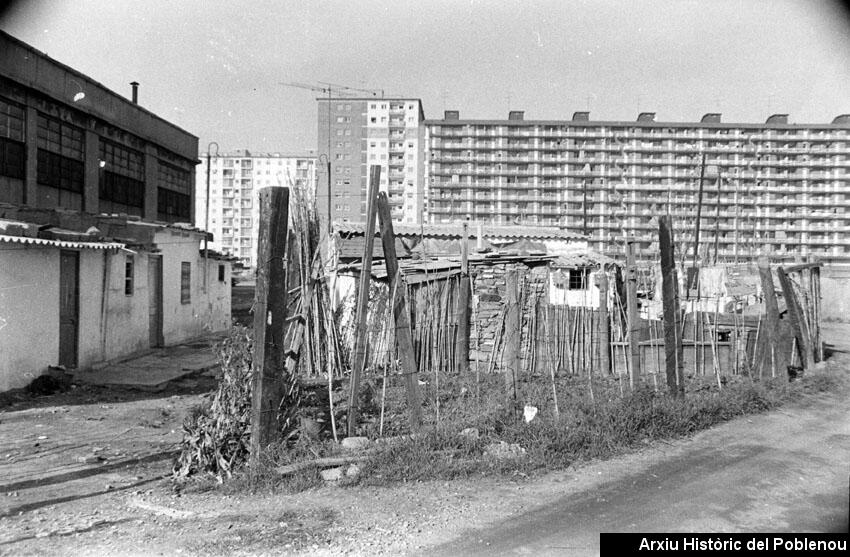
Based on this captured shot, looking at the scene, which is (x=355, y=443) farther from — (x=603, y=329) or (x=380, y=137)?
(x=380, y=137)

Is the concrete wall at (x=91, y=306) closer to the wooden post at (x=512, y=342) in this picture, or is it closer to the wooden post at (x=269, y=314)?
the wooden post at (x=269, y=314)

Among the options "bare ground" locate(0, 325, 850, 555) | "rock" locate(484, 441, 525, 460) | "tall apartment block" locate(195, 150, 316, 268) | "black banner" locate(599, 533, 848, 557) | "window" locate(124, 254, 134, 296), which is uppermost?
"tall apartment block" locate(195, 150, 316, 268)

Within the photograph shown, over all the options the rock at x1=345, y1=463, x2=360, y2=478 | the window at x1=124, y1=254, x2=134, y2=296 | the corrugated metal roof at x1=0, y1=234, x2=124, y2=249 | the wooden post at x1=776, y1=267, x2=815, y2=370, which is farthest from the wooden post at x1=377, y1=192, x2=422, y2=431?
the window at x1=124, y1=254, x2=134, y2=296

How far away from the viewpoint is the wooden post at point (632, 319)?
7.65 metres

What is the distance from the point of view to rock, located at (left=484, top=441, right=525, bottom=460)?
5.85m

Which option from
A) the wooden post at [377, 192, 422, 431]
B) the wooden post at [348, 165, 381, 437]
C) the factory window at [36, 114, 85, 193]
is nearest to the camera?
the wooden post at [348, 165, 381, 437]

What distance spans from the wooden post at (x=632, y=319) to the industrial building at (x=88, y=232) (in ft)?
27.2

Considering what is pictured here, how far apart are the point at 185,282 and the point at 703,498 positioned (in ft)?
51.1

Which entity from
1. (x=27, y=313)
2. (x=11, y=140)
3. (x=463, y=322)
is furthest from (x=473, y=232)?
(x=27, y=313)

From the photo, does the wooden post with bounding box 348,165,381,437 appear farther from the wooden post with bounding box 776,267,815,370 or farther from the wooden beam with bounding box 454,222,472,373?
the wooden post with bounding box 776,267,815,370

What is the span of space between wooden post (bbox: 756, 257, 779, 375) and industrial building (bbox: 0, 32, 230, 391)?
35.5 feet

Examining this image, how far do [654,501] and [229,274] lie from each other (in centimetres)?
1905

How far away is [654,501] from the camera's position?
15.9 ft

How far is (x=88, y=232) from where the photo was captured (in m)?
11.0
